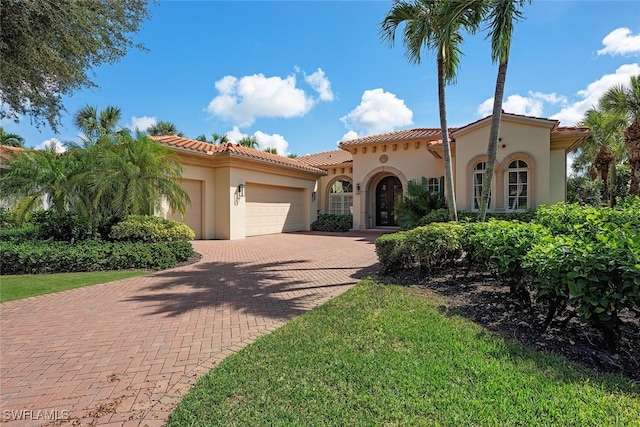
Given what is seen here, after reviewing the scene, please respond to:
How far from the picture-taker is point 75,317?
5.36 meters

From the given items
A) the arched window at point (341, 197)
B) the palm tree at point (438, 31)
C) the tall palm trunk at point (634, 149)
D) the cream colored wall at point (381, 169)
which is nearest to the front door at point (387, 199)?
the cream colored wall at point (381, 169)

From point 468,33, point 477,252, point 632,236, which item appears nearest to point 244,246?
point 477,252

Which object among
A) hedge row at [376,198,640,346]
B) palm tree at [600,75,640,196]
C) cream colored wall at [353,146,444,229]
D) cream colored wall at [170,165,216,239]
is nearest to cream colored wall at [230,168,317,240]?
cream colored wall at [170,165,216,239]

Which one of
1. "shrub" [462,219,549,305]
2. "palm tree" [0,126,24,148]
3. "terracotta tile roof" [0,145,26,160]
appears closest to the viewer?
"shrub" [462,219,549,305]

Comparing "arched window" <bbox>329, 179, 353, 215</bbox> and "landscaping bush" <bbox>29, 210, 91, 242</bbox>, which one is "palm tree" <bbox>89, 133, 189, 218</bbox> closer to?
"landscaping bush" <bbox>29, 210, 91, 242</bbox>

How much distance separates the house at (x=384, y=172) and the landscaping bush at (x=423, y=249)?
9.47 metres

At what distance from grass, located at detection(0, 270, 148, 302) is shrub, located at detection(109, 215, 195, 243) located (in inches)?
80.5

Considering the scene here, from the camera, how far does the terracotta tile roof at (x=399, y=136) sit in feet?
62.2

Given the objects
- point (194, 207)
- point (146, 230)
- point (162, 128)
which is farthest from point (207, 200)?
point (162, 128)

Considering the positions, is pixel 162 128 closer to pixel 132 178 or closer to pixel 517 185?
pixel 132 178

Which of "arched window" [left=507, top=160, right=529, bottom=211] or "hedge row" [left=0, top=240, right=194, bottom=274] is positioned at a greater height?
"arched window" [left=507, top=160, right=529, bottom=211]

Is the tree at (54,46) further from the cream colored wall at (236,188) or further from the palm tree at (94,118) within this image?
the palm tree at (94,118)

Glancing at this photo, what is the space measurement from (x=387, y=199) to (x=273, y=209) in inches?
308

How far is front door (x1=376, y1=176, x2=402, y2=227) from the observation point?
2155 centimetres
